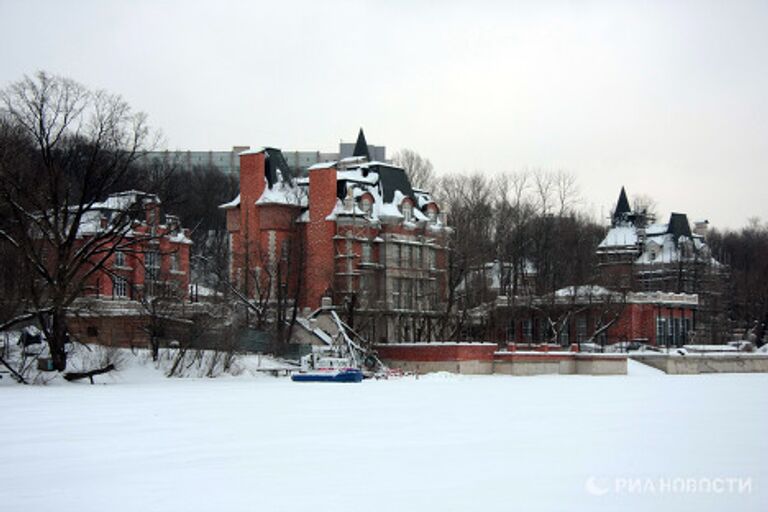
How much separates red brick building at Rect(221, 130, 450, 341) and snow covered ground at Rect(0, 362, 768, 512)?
107ft

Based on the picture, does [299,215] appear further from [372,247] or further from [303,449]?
[303,449]

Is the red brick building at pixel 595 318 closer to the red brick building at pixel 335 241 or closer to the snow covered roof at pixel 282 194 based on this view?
the red brick building at pixel 335 241

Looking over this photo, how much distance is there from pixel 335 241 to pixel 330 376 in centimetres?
2239

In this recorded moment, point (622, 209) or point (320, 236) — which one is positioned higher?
point (622, 209)

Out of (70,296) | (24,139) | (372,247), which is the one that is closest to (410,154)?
(372,247)

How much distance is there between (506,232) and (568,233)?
23.6ft

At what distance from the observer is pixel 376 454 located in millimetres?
17594

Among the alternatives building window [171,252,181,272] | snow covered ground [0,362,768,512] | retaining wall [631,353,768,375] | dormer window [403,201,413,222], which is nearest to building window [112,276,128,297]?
building window [171,252,181,272]

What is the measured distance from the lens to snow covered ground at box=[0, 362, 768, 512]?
A: 13.5 m

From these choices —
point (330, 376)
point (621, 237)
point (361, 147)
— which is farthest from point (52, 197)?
point (621, 237)

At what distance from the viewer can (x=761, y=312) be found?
80.7 m

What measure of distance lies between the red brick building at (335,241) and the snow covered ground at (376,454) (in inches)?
1286

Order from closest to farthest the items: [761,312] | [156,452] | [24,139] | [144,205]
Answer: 1. [156,452]
2. [144,205]
3. [24,139]
4. [761,312]

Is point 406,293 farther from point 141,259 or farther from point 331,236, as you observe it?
point 141,259
